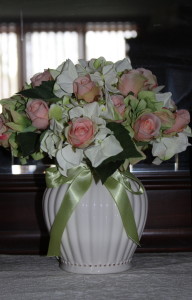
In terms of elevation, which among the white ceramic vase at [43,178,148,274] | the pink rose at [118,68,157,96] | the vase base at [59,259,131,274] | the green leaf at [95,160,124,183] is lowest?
the vase base at [59,259,131,274]

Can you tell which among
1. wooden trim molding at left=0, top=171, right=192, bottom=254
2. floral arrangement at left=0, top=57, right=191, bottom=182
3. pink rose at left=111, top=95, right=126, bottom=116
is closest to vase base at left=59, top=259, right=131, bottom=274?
floral arrangement at left=0, top=57, right=191, bottom=182

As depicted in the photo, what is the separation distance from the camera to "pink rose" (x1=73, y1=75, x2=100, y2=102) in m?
1.16

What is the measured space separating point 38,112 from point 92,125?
117 mm

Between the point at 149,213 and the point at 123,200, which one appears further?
the point at 149,213

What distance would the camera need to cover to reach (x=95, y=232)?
3.98 ft

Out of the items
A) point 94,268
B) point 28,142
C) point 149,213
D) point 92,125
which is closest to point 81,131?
point 92,125

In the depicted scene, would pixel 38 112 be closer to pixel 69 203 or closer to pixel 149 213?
pixel 69 203

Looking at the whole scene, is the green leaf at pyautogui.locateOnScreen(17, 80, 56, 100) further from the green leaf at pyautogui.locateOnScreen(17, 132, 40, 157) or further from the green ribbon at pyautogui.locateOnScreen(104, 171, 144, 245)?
the green ribbon at pyautogui.locateOnScreen(104, 171, 144, 245)

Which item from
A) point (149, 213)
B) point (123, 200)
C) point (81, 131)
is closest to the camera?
point (81, 131)

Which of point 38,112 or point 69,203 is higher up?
point 38,112

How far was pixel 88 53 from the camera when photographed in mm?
2787

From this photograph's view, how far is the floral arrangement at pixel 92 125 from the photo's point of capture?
1.14m

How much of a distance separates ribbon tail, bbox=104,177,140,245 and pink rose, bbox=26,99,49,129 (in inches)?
6.2

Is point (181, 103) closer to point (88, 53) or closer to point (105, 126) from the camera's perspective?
point (88, 53)
